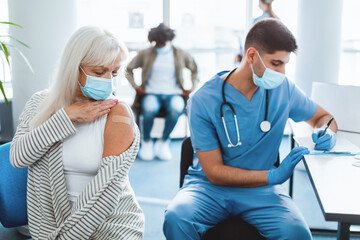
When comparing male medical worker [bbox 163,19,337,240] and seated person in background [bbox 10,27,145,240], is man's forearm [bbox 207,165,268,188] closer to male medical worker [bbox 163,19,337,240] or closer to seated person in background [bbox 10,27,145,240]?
male medical worker [bbox 163,19,337,240]

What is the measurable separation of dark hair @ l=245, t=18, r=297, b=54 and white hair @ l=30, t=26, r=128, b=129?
53 cm

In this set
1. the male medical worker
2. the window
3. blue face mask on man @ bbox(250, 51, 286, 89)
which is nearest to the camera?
the male medical worker

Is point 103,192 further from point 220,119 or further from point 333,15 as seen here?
point 333,15

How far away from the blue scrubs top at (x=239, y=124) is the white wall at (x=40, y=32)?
237cm

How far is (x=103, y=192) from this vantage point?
46.5 inches

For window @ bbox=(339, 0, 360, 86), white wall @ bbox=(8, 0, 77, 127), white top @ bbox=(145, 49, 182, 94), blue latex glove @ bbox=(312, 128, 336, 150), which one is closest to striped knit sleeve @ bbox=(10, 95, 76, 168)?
blue latex glove @ bbox=(312, 128, 336, 150)

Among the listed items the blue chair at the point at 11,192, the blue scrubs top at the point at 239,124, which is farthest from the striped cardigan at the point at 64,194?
the blue scrubs top at the point at 239,124

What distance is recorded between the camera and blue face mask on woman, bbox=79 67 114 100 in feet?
4.33

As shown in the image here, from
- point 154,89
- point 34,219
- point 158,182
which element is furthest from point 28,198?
point 154,89

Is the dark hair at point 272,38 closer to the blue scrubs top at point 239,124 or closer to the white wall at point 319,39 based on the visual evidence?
the blue scrubs top at point 239,124

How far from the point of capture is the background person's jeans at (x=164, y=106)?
378 cm

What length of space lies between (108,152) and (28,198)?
1.04ft

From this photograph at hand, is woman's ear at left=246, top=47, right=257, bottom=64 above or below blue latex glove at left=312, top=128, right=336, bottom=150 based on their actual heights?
above

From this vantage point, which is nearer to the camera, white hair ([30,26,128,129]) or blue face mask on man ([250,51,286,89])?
white hair ([30,26,128,129])
